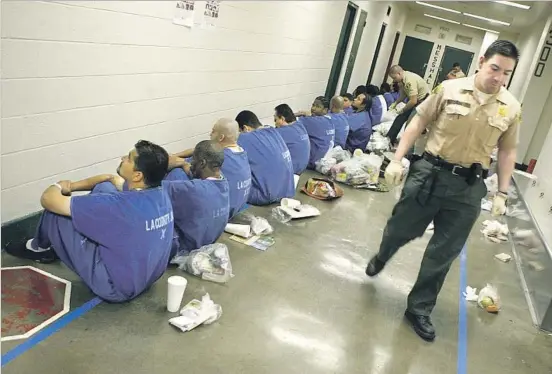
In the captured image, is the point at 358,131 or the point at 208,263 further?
the point at 358,131

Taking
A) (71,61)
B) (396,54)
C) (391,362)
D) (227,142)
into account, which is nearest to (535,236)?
(391,362)

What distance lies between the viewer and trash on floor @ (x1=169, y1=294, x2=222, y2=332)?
249 cm

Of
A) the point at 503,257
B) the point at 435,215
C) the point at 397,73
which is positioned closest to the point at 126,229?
the point at 435,215

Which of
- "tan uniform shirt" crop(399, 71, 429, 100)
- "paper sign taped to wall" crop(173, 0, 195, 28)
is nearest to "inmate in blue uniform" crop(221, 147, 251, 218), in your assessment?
"paper sign taped to wall" crop(173, 0, 195, 28)

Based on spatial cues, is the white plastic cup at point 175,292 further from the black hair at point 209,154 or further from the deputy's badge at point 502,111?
the deputy's badge at point 502,111

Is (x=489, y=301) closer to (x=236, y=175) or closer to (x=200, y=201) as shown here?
(x=236, y=175)

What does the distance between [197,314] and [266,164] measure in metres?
1.92

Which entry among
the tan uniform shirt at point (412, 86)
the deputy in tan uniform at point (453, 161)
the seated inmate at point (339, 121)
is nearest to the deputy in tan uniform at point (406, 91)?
the tan uniform shirt at point (412, 86)

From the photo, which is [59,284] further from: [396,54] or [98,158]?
[396,54]

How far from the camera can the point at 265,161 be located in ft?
13.8

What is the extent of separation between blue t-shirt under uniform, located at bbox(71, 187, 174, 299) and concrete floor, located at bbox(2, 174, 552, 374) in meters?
0.23

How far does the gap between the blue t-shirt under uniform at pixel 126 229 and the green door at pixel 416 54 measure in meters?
15.4

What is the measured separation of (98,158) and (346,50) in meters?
6.84

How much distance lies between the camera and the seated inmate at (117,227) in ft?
7.68
